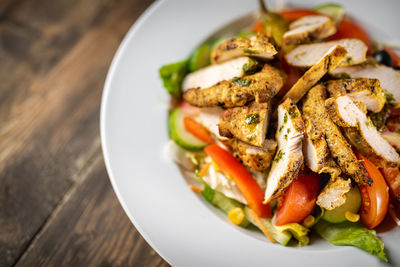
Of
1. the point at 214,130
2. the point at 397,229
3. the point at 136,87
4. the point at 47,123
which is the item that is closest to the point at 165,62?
the point at 136,87

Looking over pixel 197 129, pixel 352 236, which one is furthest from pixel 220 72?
pixel 352 236

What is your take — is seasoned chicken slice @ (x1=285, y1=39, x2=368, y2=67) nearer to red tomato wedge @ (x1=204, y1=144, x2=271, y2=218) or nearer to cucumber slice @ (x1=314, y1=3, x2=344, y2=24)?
cucumber slice @ (x1=314, y1=3, x2=344, y2=24)

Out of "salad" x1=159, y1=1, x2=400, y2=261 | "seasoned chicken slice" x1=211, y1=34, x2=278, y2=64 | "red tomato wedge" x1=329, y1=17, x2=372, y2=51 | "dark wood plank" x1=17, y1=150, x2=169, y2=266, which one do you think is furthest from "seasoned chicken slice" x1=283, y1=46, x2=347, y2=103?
"dark wood plank" x1=17, y1=150, x2=169, y2=266

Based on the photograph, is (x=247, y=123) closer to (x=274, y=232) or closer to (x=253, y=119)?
(x=253, y=119)

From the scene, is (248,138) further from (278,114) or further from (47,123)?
(47,123)

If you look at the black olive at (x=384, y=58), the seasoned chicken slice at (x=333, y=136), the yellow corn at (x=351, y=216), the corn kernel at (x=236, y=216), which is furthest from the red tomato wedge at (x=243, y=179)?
the black olive at (x=384, y=58)
